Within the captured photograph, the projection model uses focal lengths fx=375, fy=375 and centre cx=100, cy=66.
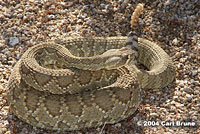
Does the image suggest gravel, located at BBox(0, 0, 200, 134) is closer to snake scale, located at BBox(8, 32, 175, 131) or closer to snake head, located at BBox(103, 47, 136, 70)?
snake scale, located at BBox(8, 32, 175, 131)

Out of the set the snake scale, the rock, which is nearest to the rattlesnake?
the snake scale

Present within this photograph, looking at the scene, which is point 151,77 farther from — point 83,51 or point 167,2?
point 167,2

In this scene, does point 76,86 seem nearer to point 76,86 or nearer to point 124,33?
point 76,86

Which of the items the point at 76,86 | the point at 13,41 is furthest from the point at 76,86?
the point at 13,41

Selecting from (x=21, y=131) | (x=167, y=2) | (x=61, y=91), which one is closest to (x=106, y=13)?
(x=167, y=2)

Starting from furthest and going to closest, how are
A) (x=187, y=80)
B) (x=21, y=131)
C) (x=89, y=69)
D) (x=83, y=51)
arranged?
(x=83, y=51), (x=187, y=80), (x=89, y=69), (x=21, y=131)

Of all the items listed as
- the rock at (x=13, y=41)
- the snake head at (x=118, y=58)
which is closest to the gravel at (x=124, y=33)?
the rock at (x=13, y=41)

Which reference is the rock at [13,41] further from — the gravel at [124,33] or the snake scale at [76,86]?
the snake scale at [76,86]
